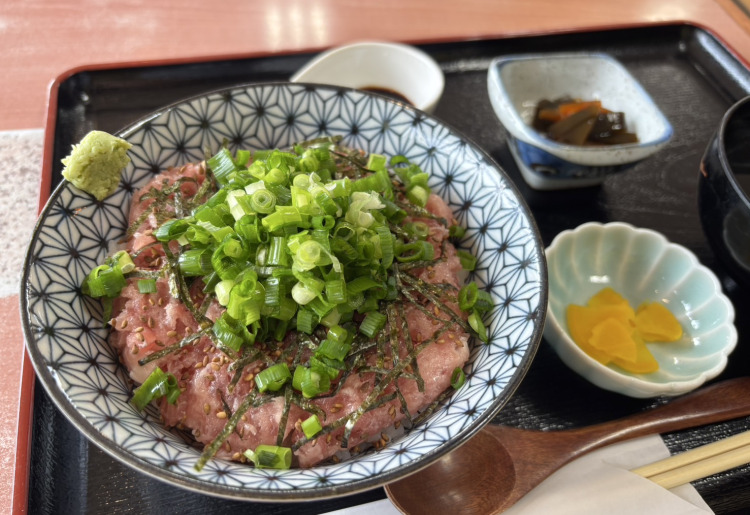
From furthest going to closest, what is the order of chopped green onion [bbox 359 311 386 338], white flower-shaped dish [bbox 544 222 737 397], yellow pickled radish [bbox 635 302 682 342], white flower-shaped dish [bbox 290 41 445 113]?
white flower-shaped dish [bbox 290 41 445 113]
yellow pickled radish [bbox 635 302 682 342]
white flower-shaped dish [bbox 544 222 737 397]
chopped green onion [bbox 359 311 386 338]

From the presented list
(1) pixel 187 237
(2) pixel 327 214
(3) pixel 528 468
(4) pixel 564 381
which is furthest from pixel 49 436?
(4) pixel 564 381

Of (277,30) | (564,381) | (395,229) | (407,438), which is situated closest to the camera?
(407,438)

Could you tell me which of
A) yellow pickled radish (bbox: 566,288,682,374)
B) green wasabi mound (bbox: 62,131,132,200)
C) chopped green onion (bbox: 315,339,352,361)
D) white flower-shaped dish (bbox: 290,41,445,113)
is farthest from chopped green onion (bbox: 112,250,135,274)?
yellow pickled radish (bbox: 566,288,682,374)

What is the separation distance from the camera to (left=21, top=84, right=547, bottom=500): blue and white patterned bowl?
51.6 inches

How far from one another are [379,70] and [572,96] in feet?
3.20

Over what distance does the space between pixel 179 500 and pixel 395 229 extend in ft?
3.38

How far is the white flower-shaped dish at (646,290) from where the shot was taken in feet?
6.16

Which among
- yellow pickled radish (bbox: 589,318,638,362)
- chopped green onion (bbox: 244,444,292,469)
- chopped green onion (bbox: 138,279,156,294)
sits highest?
chopped green onion (bbox: 138,279,156,294)

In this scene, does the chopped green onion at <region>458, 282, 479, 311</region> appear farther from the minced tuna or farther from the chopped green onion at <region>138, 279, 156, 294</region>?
the chopped green onion at <region>138, 279, 156, 294</region>

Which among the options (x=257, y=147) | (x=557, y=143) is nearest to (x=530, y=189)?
(x=557, y=143)

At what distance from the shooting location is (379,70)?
2.78 metres

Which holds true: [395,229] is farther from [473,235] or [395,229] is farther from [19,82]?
[19,82]

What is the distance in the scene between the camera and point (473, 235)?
1.98 meters

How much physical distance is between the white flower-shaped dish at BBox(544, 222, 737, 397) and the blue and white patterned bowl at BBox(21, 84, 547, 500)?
298 millimetres
